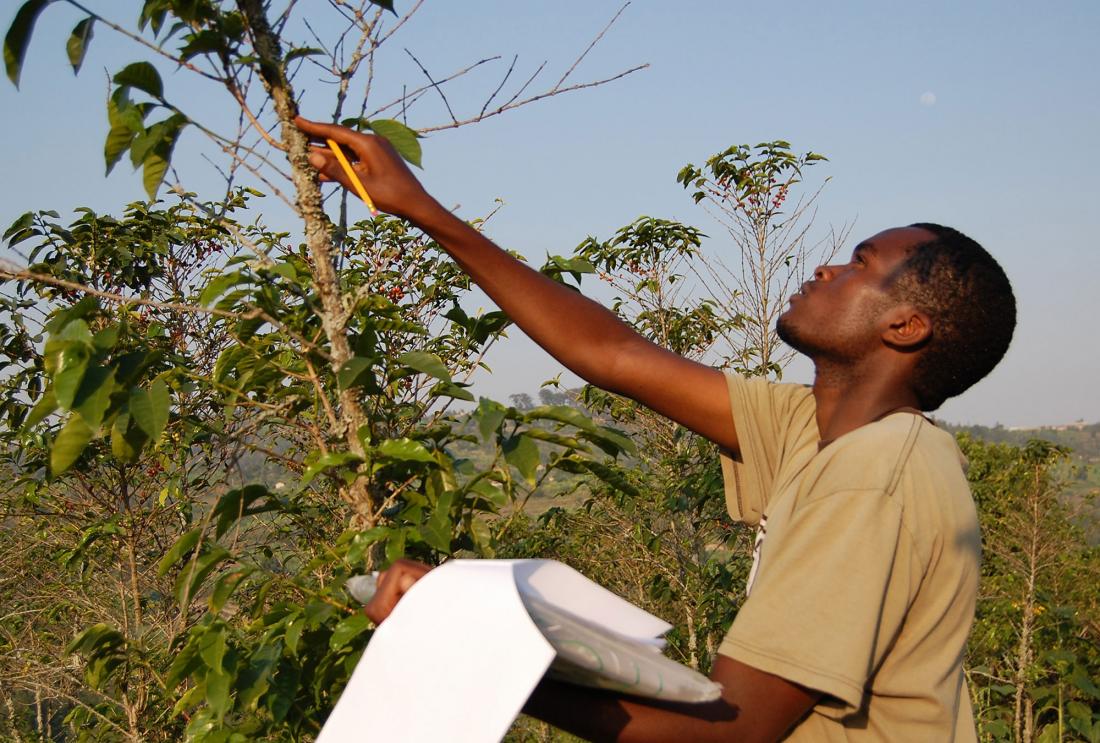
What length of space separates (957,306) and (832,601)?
1.84 ft

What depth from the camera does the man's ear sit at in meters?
1.46

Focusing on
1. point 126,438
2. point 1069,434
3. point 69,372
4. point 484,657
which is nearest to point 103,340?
point 69,372

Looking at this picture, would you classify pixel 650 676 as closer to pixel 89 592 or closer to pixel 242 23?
pixel 242 23

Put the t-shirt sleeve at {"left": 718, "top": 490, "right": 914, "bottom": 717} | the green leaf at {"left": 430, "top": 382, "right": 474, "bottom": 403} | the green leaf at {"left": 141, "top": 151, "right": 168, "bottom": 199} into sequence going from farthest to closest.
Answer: the green leaf at {"left": 430, "top": 382, "right": 474, "bottom": 403}
the green leaf at {"left": 141, "top": 151, "right": 168, "bottom": 199}
the t-shirt sleeve at {"left": 718, "top": 490, "right": 914, "bottom": 717}

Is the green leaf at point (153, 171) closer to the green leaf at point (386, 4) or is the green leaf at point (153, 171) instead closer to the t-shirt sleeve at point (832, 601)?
the green leaf at point (386, 4)

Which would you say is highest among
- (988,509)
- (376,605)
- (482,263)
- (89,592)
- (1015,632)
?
(988,509)

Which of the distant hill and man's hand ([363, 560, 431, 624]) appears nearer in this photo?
man's hand ([363, 560, 431, 624])

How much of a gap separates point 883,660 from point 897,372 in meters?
0.46

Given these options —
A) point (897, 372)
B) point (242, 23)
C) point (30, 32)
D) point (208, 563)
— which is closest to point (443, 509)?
point (208, 563)

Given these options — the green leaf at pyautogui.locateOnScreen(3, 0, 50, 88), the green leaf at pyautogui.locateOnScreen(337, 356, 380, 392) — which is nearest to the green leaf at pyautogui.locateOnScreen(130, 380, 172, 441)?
the green leaf at pyautogui.locateOnScreen(337, 356, 380, 392)

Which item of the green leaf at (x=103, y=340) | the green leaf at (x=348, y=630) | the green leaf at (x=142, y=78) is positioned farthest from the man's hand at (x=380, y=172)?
the green leaf at (x=348, y=630)

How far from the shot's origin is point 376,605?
1141 millimetres

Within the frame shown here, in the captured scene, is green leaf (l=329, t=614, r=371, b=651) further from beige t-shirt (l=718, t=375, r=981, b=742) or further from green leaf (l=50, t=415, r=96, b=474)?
beige t-shirt (l=718, t=375, r=981, b=742)

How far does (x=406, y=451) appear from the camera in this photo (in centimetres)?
161
